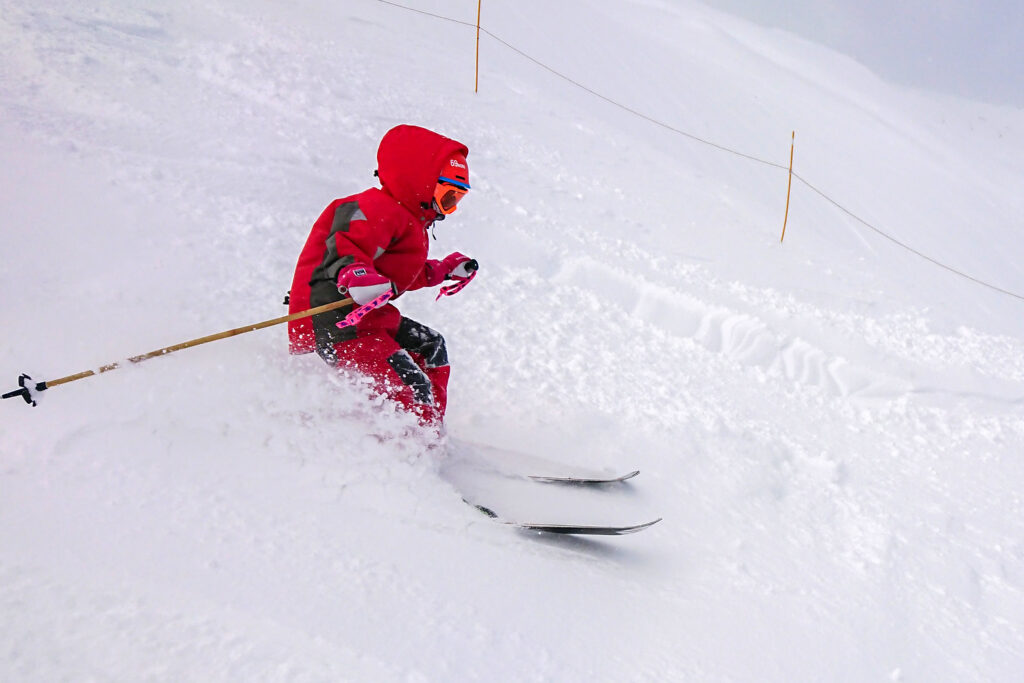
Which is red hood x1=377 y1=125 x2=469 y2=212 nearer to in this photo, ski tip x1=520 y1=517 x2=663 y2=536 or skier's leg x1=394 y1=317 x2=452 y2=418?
skier's leg x1=394 y1=317 x2=452 y2=418

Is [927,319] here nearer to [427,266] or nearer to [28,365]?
[427,266]

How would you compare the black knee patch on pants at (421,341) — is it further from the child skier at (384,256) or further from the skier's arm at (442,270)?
the skier's arm at (442,270)

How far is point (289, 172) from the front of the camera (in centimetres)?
582

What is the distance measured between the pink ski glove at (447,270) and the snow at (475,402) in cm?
70

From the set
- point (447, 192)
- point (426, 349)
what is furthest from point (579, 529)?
point (447, 192)

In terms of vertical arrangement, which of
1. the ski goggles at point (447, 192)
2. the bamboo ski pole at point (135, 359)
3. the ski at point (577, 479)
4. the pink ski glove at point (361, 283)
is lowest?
the ski at point (577, 479)

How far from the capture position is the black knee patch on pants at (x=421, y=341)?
11.9 feet

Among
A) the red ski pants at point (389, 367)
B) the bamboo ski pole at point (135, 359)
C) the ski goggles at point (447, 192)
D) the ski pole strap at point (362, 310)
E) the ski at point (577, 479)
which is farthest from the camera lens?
the ski at point (577, 479)

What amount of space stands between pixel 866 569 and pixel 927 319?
313 centimetres

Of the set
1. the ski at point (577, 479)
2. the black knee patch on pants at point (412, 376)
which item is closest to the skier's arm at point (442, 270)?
the black knee patch on pants at point (412, 376)

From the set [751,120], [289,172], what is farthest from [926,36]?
[289,172]

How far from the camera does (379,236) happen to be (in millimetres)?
3221

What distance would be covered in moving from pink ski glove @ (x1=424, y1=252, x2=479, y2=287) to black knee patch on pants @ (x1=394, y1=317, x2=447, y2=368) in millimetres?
225

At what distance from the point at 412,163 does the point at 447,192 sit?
0.20 metres
